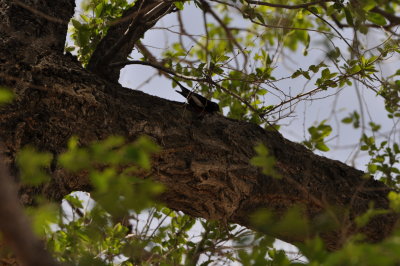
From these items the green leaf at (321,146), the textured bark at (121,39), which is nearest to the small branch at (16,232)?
the textured bark at (121,39)

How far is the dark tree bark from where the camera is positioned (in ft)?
7.00

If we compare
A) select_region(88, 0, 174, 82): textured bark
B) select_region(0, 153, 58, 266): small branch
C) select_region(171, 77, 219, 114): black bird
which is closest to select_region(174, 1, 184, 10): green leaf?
select_region(88, 0, 174, 82): textured bark

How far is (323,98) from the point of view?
2891 millimetres

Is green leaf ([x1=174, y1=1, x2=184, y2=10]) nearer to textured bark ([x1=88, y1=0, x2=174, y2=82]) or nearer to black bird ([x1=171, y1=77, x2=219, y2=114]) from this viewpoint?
textured bark ([x1=88, y1=0, x2=174, y2=82])

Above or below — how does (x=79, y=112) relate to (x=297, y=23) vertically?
below

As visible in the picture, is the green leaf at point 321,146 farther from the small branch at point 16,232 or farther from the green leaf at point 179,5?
the small branch at point 16,232

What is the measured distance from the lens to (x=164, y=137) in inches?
95.0

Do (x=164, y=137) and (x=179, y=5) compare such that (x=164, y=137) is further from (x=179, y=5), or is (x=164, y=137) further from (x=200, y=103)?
(x=179, y=5)

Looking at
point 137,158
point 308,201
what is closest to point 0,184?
point 137,158

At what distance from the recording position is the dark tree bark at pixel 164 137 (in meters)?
2.13

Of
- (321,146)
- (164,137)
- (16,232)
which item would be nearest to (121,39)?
(164,137)

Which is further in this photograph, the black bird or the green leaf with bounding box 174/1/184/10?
the green leaf with bounding box 174/1/184/10

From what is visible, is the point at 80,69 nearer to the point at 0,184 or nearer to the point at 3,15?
the point at 3,15

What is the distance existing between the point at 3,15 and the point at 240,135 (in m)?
1.32
